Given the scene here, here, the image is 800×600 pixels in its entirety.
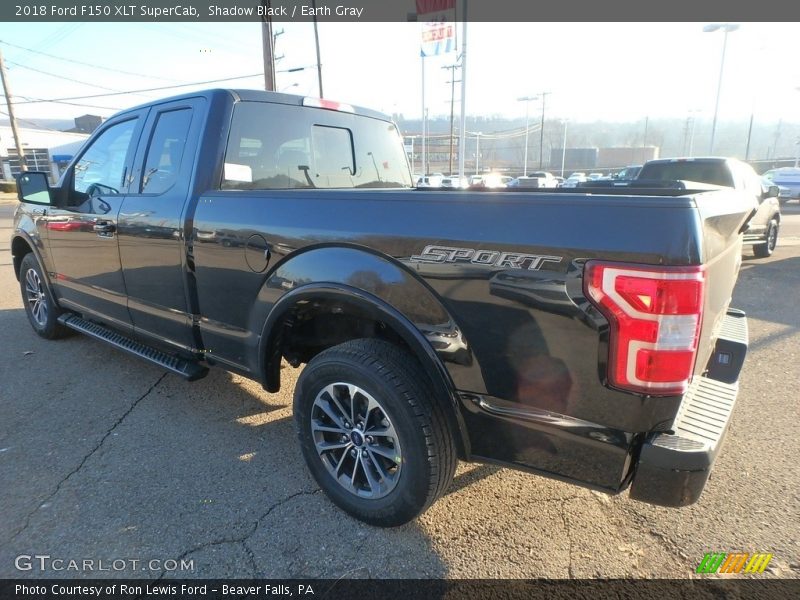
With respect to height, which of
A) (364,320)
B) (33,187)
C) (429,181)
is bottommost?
(429,181)

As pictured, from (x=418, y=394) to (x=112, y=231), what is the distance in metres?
2.69

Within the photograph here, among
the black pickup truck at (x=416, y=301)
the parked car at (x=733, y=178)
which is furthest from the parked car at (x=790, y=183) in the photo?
the black pickup truck at (x=416, y=301)

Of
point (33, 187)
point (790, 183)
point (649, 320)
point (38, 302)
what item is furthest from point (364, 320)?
point (790, 183)

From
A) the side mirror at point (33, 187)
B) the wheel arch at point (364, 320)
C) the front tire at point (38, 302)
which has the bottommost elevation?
the front tire at point (38, 302)

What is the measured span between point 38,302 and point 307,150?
3.56 metres

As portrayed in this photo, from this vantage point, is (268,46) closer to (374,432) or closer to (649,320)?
(374,432)

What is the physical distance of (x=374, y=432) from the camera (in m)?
2.32

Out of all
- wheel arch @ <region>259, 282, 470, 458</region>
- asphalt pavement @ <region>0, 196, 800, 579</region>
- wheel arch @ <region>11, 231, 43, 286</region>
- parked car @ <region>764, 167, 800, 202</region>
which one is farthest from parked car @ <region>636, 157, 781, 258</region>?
parked car @ <region>764, 167, 800, 202</region>

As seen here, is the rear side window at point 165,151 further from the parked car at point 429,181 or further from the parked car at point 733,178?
the parked car at point 429,181

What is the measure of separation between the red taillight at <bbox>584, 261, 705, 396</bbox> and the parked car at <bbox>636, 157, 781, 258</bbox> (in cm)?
730

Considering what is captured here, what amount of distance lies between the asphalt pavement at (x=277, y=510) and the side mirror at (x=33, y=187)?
5.59 feet

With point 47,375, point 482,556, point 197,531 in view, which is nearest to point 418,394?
point 482,556

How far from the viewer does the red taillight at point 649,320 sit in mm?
1557

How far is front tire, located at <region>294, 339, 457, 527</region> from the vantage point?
6.95ft
